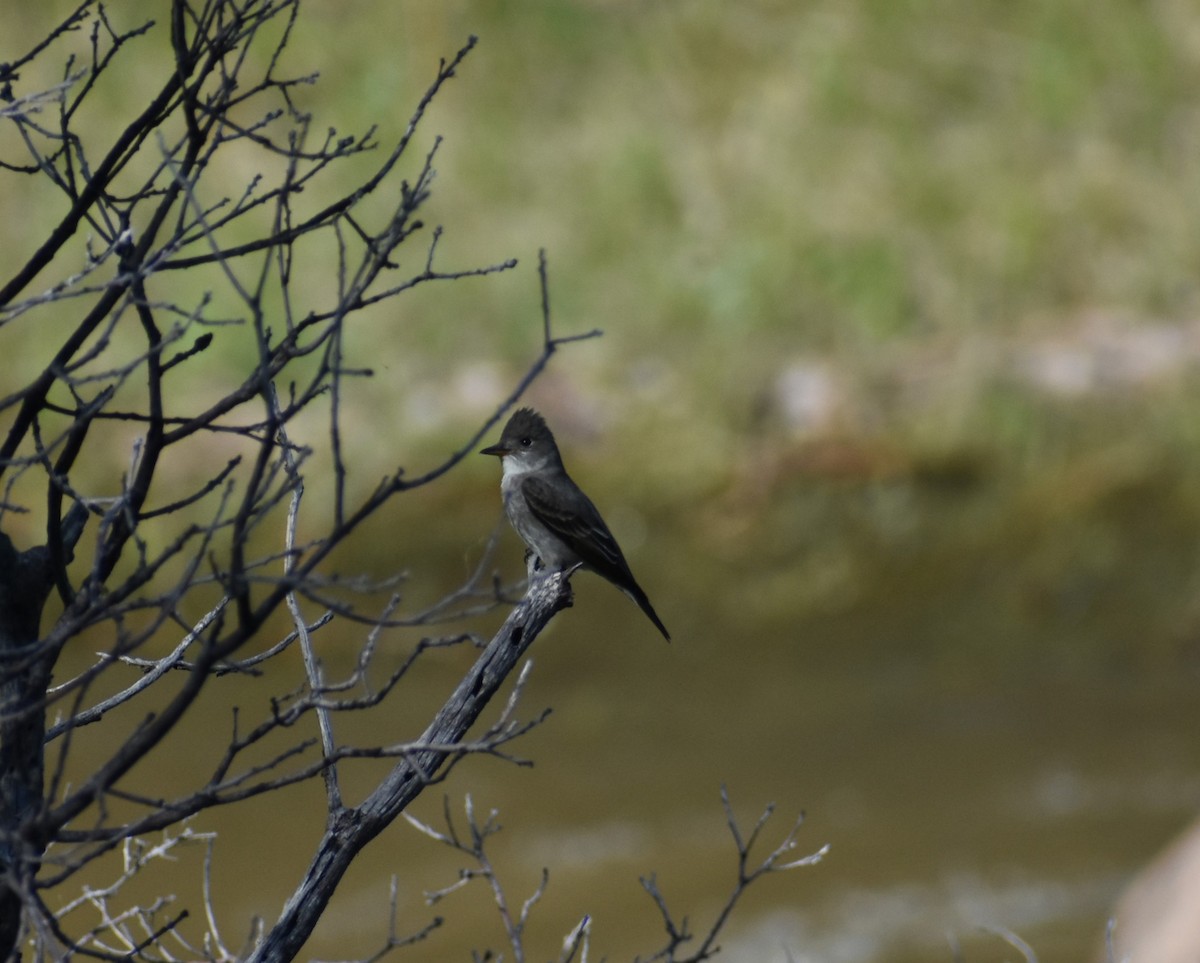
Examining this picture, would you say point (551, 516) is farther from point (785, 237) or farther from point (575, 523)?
point (785, 237)

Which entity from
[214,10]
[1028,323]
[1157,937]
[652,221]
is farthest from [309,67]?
[214,10]

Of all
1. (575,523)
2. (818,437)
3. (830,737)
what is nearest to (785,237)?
(818,437)

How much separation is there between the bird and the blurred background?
14.4ft

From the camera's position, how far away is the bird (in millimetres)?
7215

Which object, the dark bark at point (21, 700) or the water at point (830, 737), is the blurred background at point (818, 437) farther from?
the dark bark at point (21, 700)

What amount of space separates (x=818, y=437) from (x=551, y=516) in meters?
7.65

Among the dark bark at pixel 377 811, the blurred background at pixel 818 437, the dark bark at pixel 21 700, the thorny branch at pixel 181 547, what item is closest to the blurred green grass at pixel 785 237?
the blurred background at pixel 818 437

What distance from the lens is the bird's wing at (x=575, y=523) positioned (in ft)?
23.6

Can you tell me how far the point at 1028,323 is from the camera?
15133 millimetres

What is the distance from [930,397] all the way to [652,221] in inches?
121

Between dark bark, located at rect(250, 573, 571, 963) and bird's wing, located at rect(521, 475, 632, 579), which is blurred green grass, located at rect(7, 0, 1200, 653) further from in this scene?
dark bark, located at rect(250, 573, 571, 963)

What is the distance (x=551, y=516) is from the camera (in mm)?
7250

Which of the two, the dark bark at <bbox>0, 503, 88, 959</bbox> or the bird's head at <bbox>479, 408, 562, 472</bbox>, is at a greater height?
the bird's head at <bbox>479, 408, 562, 472</bbox>

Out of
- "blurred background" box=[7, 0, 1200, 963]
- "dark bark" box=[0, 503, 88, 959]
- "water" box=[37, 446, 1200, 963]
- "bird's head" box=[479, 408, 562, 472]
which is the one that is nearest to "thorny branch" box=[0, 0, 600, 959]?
"dark bark" box=[0, 503, 88, 959]
